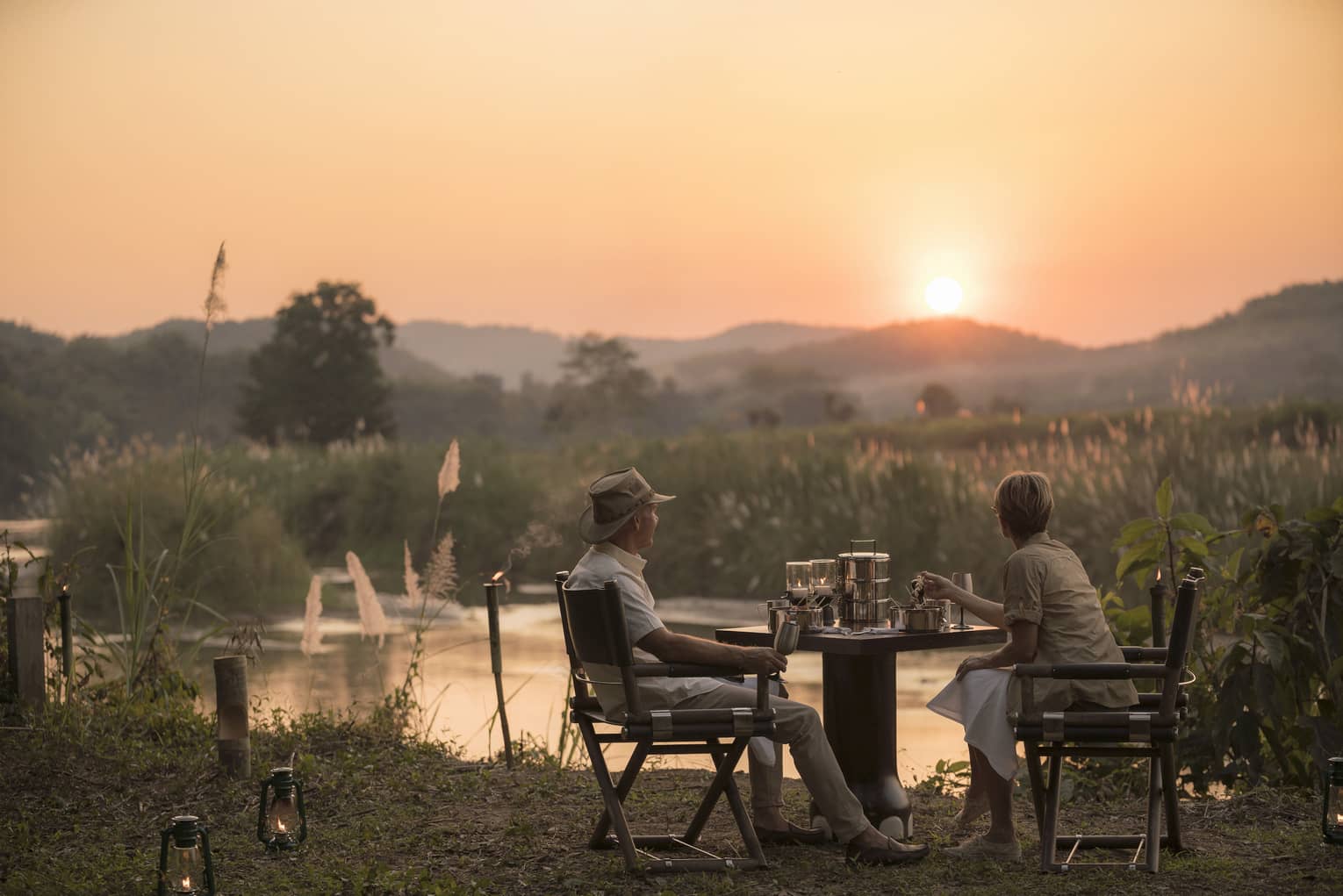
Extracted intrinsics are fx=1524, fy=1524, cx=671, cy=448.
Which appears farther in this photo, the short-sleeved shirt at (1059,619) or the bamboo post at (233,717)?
the bamboo post at (233,717)

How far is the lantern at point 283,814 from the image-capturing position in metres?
5.62

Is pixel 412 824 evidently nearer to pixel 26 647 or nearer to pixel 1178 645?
pixel 26 647

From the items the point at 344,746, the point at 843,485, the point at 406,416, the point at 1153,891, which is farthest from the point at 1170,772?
the point at 406,416

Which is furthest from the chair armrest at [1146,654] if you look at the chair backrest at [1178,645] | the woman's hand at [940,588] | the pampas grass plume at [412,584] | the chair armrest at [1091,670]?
the pampas grass plume at [412,584]

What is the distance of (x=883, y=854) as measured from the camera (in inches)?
200

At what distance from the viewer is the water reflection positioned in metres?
9.09

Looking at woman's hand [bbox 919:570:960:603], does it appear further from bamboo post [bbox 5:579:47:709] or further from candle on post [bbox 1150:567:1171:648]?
bamboo post [bbox 5:579:47:709]

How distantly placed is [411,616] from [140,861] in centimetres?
1093

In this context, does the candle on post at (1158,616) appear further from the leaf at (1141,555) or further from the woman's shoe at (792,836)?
the woman's shoe at (792,836)

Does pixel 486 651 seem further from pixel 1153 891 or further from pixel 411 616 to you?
pixel 1153 891

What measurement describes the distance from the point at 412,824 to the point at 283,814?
537 millimetres

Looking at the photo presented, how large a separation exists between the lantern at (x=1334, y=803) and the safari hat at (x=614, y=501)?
8.37 feet

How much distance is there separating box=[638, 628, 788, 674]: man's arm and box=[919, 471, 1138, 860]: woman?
69 cm

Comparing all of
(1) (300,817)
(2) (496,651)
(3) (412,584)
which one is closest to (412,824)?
(1) (300,817)
